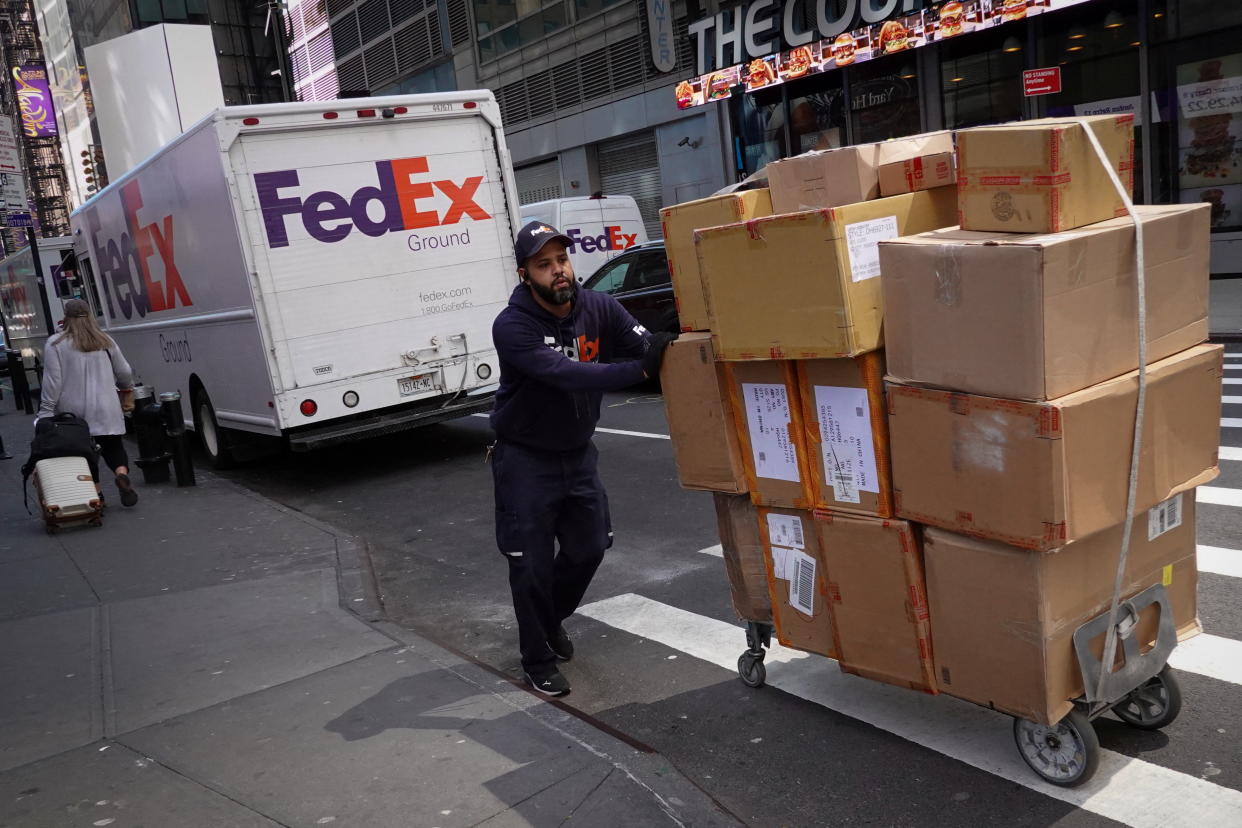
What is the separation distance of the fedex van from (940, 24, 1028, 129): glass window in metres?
5.86

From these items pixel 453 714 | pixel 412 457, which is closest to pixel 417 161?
pixel 412 457

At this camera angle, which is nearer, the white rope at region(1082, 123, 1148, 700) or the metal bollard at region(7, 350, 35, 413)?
the white rope at region(1082, 123, 1148, 700)

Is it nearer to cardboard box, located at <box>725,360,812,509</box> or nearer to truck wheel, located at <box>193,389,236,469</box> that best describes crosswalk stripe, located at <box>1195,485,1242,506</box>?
cardboard box, located at <box>725,360,812,509</box>

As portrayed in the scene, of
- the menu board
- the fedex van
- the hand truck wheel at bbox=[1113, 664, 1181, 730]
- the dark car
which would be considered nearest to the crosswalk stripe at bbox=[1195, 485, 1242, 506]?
the hand truck wheel at bbox=[1113, 664, 1181, 730]

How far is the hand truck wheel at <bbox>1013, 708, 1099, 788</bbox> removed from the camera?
132 inches

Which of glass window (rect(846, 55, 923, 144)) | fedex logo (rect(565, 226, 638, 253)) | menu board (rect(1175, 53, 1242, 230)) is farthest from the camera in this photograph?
glass window (rect(846, 55, 923, 144))

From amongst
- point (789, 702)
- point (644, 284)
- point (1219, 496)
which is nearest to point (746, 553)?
point (789, 702)

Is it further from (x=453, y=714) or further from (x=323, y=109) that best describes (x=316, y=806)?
(x=323, y=109)

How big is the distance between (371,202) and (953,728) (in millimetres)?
7305

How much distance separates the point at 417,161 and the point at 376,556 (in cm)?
402

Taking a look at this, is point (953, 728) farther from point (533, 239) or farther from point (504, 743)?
point (533, 239)

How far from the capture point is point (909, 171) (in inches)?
144

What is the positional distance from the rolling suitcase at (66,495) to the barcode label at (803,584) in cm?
665

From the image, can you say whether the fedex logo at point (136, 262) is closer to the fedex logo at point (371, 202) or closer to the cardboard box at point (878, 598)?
the fedex logo at point (371, 202)
